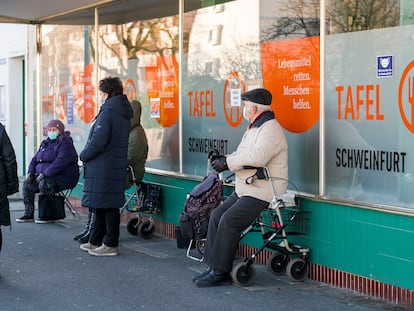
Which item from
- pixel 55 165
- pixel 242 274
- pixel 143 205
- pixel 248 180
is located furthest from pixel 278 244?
pixel 55 165

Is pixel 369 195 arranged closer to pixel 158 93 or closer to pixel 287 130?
pixel 287 130

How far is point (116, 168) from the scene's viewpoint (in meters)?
8.22

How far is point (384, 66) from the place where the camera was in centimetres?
643

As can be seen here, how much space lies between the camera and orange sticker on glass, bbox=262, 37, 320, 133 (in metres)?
7.21

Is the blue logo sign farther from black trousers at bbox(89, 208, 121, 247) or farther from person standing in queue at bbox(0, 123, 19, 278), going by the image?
person standing in queue at bbox(0, 123, 19, 278)

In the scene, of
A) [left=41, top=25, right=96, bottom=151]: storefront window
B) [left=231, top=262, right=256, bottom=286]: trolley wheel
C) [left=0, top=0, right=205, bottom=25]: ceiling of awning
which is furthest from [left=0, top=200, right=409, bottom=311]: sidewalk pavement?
[left=41, top=25, right=96, bottom=151]: storefront window

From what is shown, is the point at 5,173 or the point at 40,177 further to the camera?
the point at 40,177

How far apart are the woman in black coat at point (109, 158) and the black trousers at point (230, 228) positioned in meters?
1.64

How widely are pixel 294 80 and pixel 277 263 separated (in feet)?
5.52

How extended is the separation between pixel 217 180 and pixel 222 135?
120 cm

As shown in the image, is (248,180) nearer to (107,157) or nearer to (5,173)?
(107,157)

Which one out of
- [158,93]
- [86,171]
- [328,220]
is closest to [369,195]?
[328,220]

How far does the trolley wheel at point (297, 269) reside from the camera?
7082mm

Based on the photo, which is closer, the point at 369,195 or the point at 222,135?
the point at 369,195
